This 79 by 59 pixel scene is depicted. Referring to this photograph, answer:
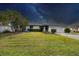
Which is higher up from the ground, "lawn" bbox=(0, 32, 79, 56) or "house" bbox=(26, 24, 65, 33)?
"house" bbox=(26, 24, 65, 33)

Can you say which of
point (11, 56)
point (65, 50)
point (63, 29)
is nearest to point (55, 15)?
point (63, 29)

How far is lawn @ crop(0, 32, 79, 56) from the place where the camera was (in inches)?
145

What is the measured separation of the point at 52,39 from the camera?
12.3ft

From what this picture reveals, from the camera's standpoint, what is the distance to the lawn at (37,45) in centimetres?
368

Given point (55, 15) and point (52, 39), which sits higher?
point (55, 15)

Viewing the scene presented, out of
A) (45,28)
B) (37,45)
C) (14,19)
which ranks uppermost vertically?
(14,19)

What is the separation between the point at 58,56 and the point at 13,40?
585 mm

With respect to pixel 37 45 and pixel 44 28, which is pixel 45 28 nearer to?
pixel 44 28

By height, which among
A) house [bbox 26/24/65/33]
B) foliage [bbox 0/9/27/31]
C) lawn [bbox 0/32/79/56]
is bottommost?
lawn [bbox 0/32/79/56]

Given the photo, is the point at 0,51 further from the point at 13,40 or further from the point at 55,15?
the point at 55,15

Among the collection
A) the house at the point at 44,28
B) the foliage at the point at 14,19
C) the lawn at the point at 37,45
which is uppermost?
the foliage at the point at 14,19

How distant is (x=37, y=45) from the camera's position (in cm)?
371

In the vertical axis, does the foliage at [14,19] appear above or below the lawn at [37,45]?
above

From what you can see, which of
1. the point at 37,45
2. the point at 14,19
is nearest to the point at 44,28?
the point at 37,45
